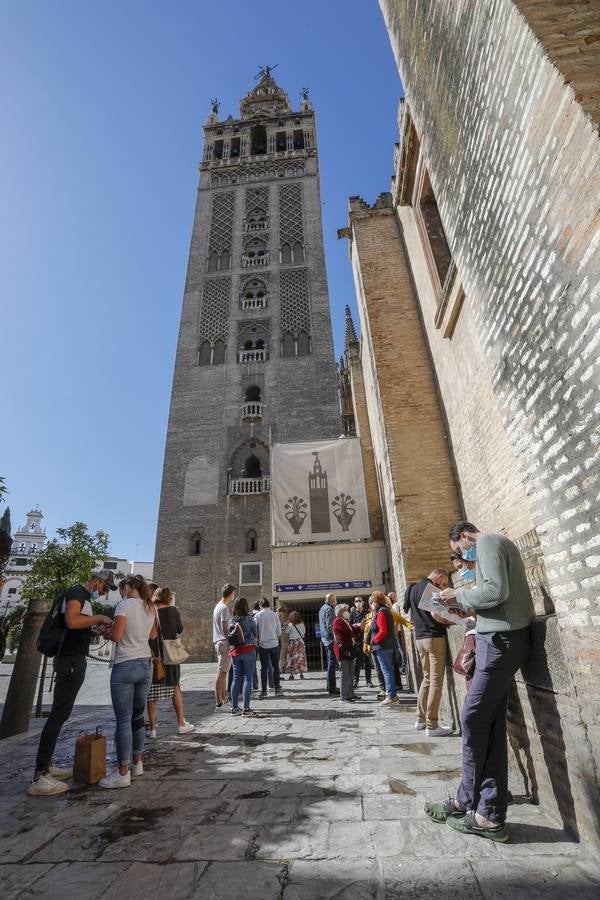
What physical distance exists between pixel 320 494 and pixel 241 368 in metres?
11.7

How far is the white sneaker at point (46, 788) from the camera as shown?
10.8ft

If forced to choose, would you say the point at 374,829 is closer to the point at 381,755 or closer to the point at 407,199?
the point at 381,755

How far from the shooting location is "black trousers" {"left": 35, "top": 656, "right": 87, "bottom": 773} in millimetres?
3410

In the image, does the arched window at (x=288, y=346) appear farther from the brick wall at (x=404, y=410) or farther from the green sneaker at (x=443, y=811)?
the green sneaker at (x=443, y=811)

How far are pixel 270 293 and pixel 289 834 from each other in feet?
84.5

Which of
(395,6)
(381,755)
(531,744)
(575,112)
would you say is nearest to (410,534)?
(381,755)

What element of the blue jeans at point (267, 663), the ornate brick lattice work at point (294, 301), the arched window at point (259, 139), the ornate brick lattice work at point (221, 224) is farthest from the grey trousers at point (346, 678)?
the arched window at point (259, 139)

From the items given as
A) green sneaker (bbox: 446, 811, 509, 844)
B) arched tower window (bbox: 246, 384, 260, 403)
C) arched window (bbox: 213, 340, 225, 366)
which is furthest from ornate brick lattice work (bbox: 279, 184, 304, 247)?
green sneaker (bbox: 446, 811, 509, 844)

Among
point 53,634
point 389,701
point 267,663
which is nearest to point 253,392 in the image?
point 267,663

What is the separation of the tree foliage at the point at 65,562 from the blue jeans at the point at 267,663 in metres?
8.27

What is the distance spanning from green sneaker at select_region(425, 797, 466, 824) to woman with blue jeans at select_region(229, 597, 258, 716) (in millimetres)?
3623

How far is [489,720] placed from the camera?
8.18 feet

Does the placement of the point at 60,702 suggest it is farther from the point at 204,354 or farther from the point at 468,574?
the point at 204,354

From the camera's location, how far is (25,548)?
7094cm
